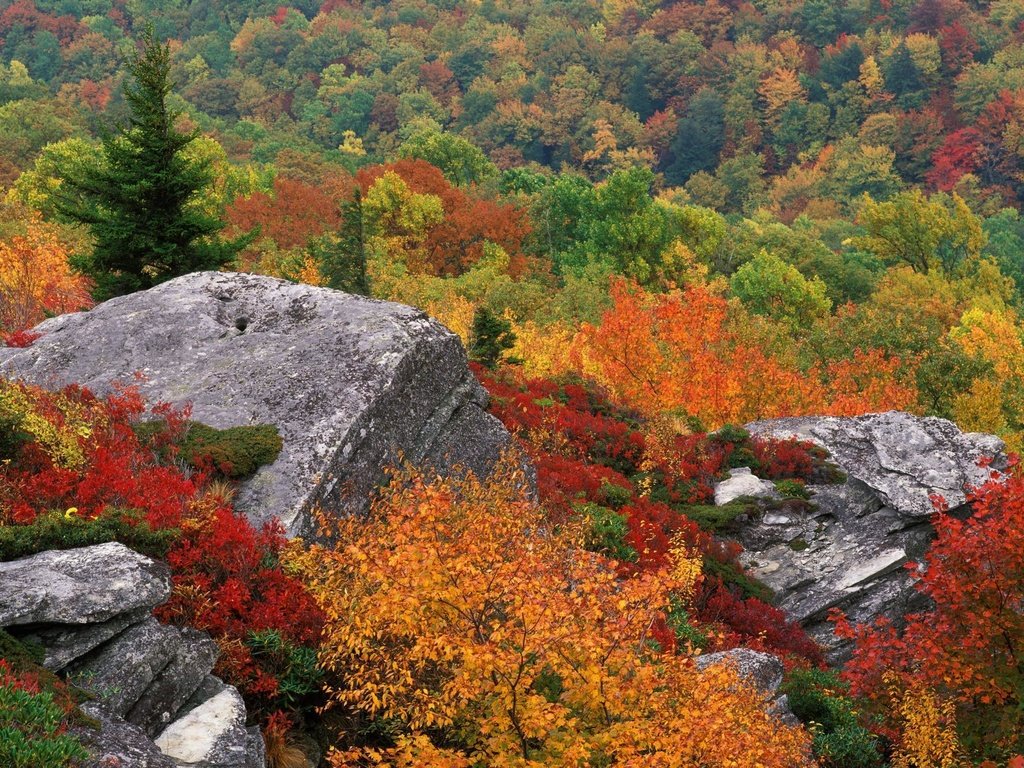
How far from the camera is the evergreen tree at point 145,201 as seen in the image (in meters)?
24.2

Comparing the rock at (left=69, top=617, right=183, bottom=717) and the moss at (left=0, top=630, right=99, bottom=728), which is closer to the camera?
the moss at (left=0, top=630, right=99, bottom=728)

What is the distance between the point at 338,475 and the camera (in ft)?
52.7

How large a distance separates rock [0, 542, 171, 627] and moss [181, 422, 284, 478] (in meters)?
4.03

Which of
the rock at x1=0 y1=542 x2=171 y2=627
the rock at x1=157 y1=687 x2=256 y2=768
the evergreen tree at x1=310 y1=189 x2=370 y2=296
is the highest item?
the rock at x1=0 y1=542 x2=171 y2=627

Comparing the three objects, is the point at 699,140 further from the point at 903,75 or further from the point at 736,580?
the point at 736,580

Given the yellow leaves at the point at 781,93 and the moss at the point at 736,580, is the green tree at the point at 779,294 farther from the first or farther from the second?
the yellow leaves at the point at 781,93

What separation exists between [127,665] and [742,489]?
18.0m

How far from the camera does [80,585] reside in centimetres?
1059

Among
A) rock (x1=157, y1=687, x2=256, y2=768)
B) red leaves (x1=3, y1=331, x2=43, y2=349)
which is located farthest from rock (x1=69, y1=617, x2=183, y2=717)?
red leaves (x1=3, y1=331, x2=43, y2=349)

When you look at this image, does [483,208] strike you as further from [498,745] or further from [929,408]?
[498,745]

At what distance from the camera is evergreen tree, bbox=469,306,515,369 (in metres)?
29.7

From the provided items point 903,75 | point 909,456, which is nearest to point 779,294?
point 909,456

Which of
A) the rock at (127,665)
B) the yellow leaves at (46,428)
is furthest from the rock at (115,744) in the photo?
the yellow leaves at (46,428)

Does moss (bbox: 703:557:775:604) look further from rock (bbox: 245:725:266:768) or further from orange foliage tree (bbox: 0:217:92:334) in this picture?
orange foliage tree (bbox: 0:217:92:334)
